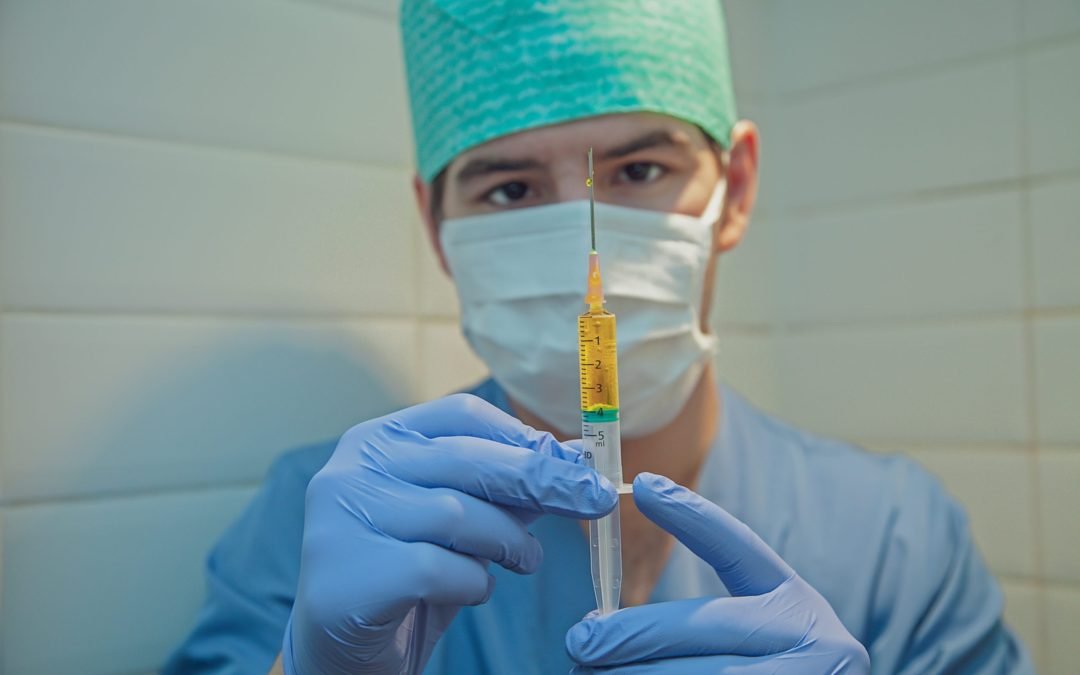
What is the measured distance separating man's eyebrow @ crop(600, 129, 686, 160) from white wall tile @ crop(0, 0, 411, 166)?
45 centimetres

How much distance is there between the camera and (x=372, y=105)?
1.40 metres

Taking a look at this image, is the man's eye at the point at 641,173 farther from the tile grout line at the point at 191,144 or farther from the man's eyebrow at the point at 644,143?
the tile grout line at the point at 191,144

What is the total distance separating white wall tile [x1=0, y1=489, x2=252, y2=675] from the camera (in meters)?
1.11

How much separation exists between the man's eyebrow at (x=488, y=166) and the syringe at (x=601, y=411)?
33cm

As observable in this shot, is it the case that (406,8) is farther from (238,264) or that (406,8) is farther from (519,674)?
(519,674)

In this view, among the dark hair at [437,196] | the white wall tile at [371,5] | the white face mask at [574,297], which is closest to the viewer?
the white face mask at [574,297]

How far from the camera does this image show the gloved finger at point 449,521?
2.45 ft

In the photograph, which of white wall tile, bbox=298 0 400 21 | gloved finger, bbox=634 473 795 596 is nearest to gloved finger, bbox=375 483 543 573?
gloved finger, bbox=634 473 795 596

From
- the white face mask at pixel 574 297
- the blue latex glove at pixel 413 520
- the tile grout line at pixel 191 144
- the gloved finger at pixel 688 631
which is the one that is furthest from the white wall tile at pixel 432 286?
the gloved finger at pixel 688 631

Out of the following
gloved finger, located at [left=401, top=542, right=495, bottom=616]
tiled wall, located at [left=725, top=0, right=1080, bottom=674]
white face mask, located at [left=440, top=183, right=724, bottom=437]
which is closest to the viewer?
gloved finger, located at [left=401, top=542, right=495, bottom=616]

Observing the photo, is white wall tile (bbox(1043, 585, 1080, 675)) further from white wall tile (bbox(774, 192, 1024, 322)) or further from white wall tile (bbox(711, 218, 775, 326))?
white wall tile (bbox(711, 218, 775, 326))

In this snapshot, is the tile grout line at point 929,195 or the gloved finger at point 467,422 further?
the tile grout line at point 929,195

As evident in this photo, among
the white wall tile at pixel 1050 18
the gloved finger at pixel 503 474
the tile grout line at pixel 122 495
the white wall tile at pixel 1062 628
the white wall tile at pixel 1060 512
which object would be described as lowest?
the white wall tile at pixel 1062 628

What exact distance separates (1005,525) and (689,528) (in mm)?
991
